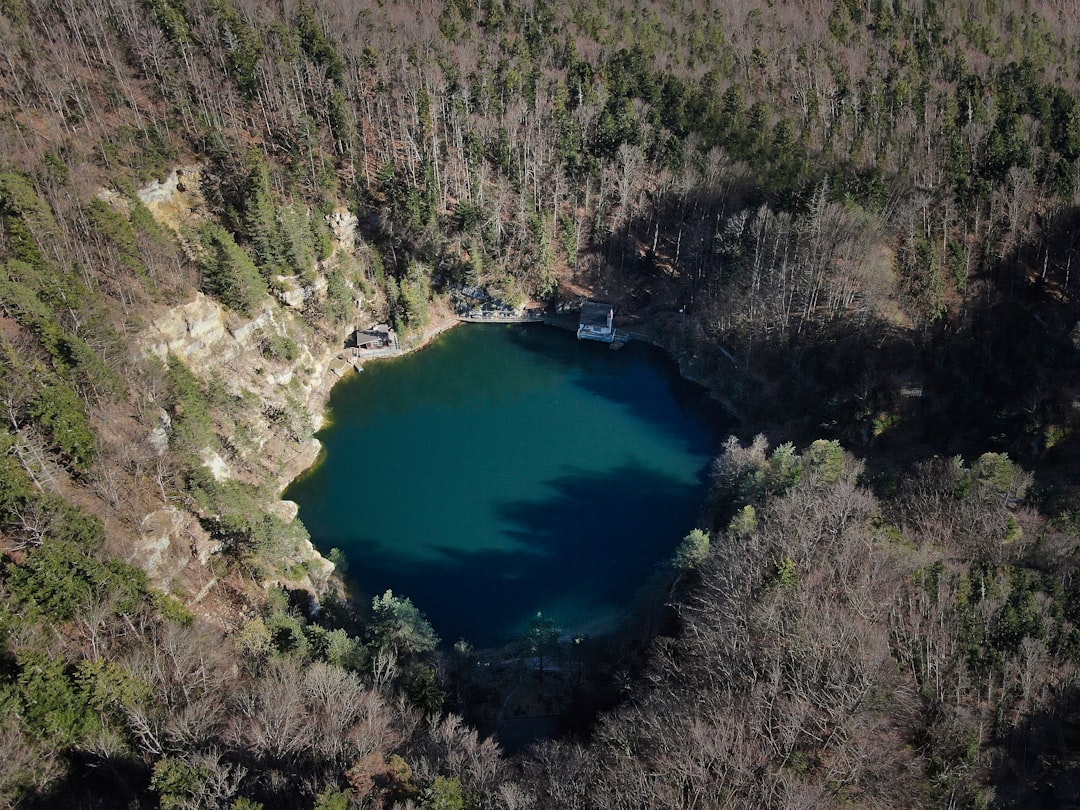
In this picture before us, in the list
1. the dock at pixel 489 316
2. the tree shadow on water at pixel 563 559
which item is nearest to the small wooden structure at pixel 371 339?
the dock at pixel 489 316

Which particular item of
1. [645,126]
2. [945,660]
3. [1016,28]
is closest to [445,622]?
[945,660]

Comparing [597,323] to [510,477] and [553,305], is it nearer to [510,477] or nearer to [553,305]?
[553,305]

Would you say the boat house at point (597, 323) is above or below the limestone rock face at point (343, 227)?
below

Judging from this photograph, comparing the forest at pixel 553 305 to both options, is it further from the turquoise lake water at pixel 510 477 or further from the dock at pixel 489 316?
the turquoise lake water at pixel 510 477

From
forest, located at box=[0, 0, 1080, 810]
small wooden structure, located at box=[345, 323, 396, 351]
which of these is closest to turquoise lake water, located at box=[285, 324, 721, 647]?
small wooden structure, located at box=[345, 323, 396, 351]

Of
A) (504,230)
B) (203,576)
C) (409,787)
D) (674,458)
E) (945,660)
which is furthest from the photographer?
(504,230)

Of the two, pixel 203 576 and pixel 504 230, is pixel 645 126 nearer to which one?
pixel 504 230

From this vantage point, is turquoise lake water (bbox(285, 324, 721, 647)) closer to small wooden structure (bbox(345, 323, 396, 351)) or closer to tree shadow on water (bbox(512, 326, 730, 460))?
tree shadow on water (bbox(512, 326, 730, 460))
